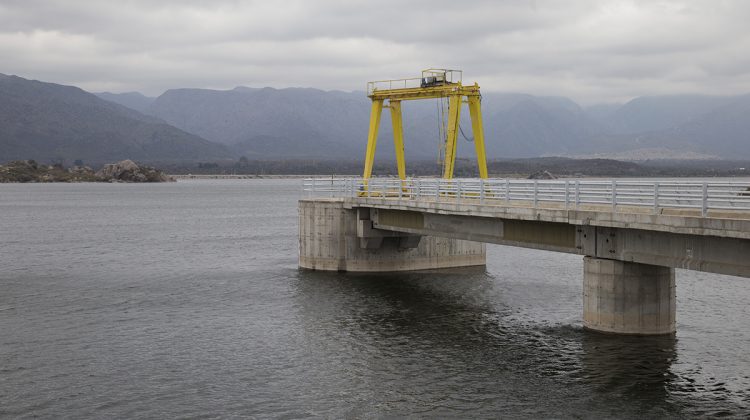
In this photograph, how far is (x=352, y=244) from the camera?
150ft

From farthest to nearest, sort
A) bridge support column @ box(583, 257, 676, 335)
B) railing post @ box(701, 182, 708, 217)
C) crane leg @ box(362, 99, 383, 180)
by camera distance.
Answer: crane leg @ box(362, 99, 383, 180) < bridge support column @ box(583, 257, 676, 335) < railing post @ box(701, 182, 708, 217)

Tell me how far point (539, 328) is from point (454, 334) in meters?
3.50

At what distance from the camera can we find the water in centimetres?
2273

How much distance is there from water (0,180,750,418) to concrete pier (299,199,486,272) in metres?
1.20

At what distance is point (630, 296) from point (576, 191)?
4253 mm

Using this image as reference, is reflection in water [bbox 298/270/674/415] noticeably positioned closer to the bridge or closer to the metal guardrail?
the bridge

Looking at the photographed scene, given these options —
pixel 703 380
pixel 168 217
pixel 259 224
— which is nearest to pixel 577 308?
pixel 703 380

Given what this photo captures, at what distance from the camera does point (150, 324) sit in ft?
109

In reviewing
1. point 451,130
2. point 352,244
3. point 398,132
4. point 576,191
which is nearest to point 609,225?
point 576,191

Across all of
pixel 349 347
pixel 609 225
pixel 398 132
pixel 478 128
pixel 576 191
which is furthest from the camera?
pixel 398 132

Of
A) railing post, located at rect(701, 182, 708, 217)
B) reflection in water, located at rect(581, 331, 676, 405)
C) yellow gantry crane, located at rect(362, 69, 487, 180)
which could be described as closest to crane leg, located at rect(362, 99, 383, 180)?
yellow gantry crane, located at rect(362, 69, 487, 180)

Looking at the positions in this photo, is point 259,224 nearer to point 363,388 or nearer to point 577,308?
point 577,308

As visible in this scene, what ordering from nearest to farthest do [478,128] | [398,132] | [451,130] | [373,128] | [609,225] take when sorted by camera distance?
[609,225] < [451,130] < [478,128] < [373,128] < [398,132]

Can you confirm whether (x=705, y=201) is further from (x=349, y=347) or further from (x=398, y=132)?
(x=398, y=132)
